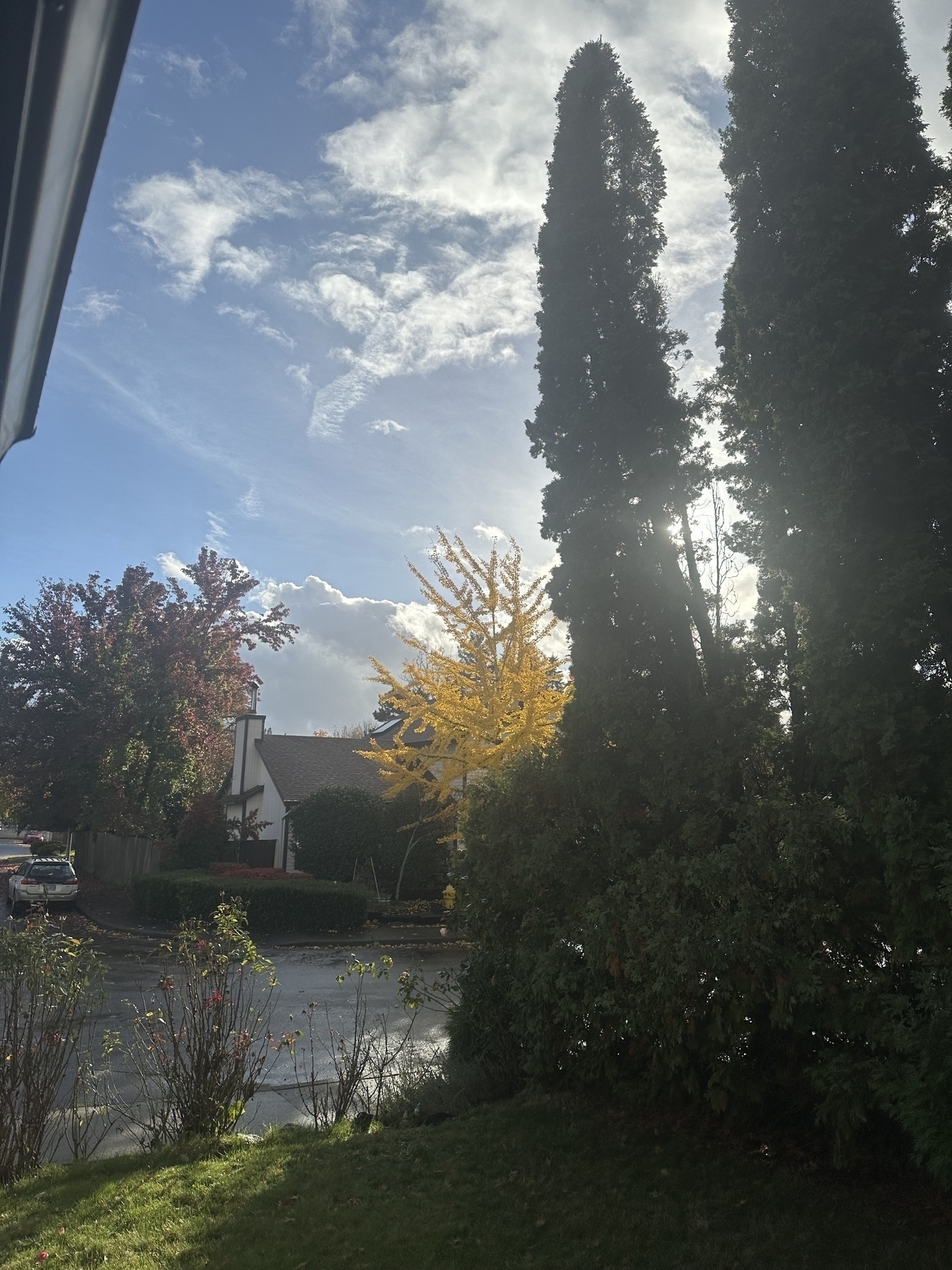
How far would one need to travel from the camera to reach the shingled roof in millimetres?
32812

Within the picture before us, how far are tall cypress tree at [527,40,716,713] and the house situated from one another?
23526 mm

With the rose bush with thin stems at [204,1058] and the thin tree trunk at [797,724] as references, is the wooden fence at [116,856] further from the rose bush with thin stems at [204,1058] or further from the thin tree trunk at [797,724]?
the thin tree trunk at [797,724]

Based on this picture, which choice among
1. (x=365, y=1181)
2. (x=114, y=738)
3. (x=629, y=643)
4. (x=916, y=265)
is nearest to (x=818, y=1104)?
(x=365, y=1181)

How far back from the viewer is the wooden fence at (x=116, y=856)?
28.8m

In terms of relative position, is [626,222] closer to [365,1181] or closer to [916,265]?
[916,265]

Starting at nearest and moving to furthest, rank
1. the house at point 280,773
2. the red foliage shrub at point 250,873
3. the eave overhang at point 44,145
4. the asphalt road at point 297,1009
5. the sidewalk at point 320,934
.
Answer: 1. the eave overhang at point 44,145
2. the asphalt road at point 297,1009
3. the sidewalk at point 320,934
4. the red foliage shrub at point 250,873
5. the house at point 280,773

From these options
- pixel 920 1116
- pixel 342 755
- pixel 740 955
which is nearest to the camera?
pixel 920 1116

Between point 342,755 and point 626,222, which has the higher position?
point 626,222


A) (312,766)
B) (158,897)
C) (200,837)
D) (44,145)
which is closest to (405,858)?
(158,897)

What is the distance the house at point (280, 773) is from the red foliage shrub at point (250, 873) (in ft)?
16.6

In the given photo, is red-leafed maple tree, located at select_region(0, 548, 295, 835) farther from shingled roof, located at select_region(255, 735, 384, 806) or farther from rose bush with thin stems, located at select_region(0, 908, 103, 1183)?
rose bush with thin stems, located at select_region(0, 908, 103, 1183)

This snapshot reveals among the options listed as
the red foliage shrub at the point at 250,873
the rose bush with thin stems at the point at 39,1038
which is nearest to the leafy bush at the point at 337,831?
the red foliage shrub at the point at 250,873

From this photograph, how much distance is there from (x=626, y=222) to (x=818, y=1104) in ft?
27.5

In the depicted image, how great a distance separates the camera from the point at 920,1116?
169 inches
